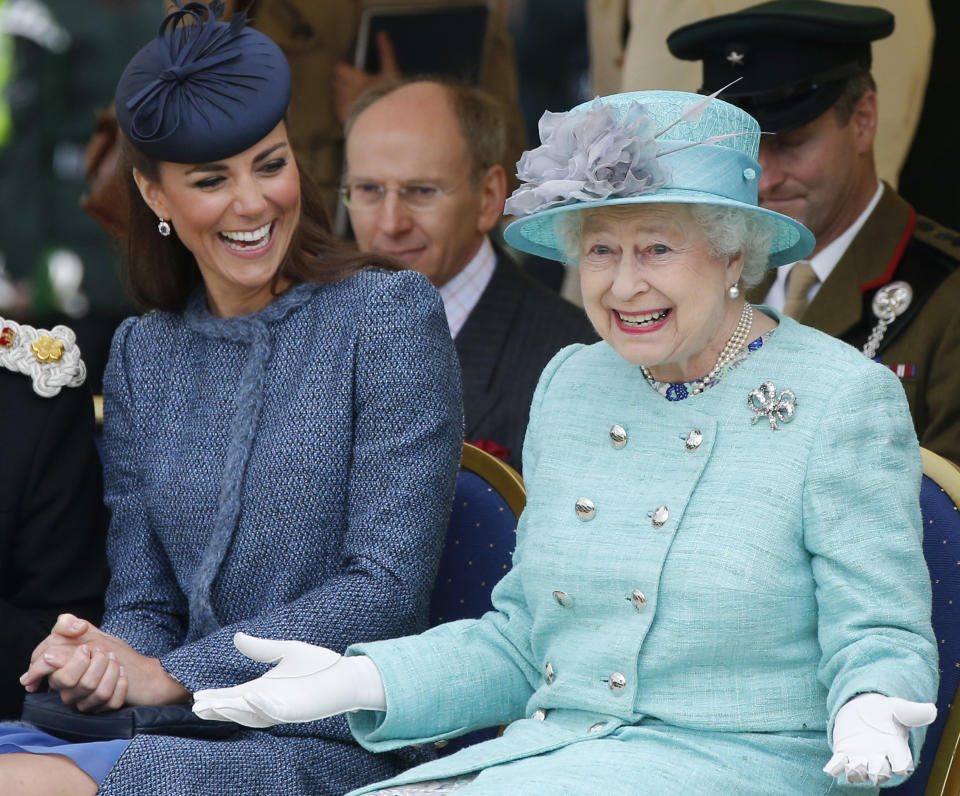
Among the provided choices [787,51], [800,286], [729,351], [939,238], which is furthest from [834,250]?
[729,351]

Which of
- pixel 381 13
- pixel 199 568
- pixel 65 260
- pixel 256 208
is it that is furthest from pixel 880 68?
pixel 65 260

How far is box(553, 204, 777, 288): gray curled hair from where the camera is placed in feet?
6.95

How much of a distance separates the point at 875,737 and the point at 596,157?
32.8 inches

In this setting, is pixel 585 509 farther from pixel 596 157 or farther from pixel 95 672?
pixel 95 672

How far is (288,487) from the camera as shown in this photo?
254 cm

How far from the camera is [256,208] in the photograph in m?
2.68

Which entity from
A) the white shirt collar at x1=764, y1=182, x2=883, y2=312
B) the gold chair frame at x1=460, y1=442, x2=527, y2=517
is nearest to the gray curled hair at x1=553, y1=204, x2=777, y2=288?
the gold chair frame at x1=460, y1=442, x2=527, y2=517

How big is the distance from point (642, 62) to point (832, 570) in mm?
2786

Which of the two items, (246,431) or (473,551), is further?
(473,551)

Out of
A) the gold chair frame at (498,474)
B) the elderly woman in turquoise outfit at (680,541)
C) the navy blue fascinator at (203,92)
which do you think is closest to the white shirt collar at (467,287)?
the gold chair frame at (498,474)

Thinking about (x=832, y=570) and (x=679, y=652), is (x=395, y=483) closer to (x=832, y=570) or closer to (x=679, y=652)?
(x=679, y=652)

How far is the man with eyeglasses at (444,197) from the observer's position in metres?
3.98

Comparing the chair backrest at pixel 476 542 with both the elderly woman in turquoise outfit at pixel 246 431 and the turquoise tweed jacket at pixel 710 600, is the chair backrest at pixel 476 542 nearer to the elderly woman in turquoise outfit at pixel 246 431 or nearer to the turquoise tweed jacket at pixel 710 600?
the elderly woman in turquoise outfit at pixel 246 431

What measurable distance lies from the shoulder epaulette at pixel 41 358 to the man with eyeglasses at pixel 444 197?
4.15ft
